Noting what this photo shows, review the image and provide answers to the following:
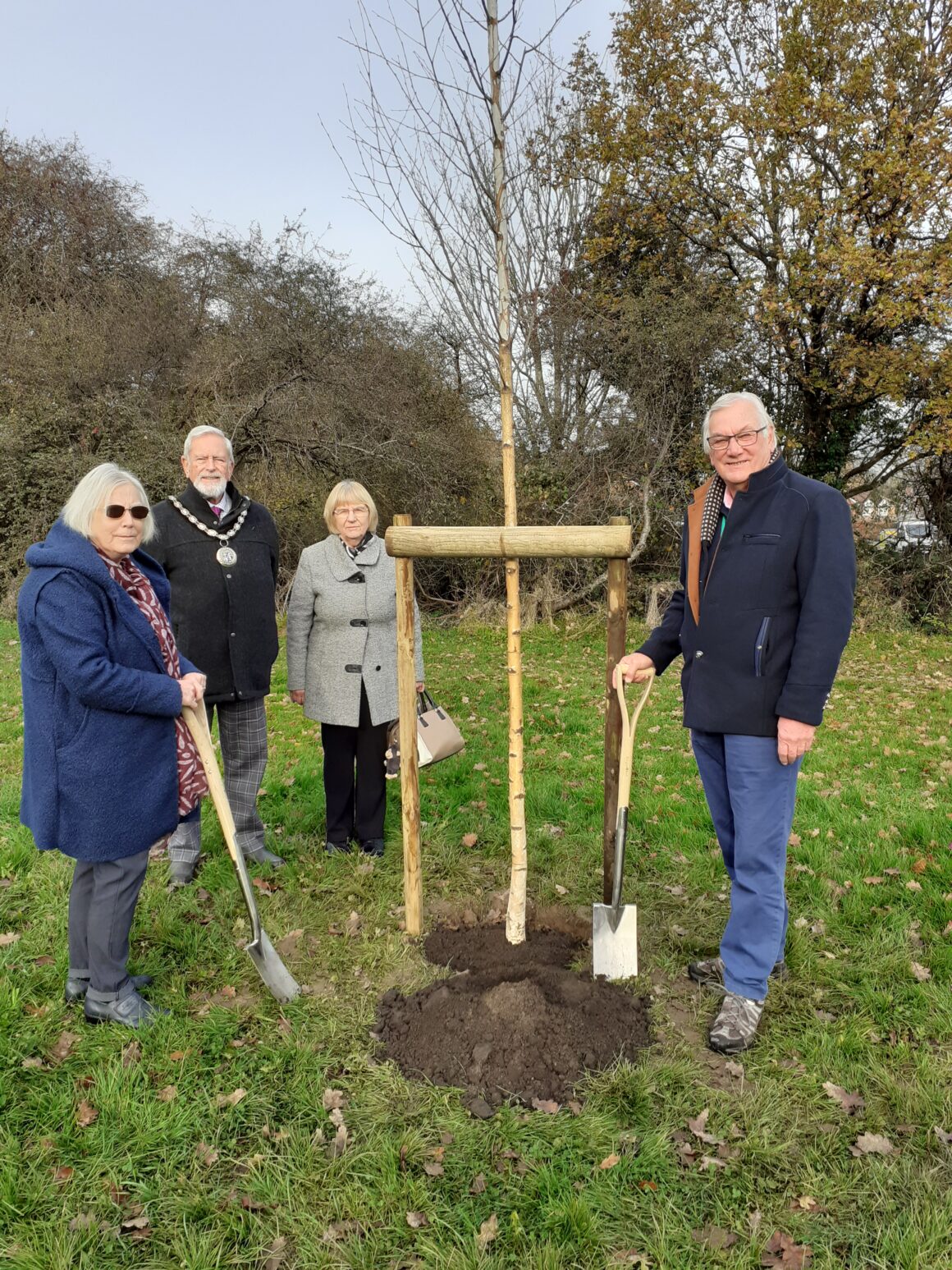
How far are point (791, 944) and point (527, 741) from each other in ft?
12.2

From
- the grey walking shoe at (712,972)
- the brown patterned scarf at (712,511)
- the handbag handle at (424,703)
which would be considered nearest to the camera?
the brown patterned scarf at (712,511)

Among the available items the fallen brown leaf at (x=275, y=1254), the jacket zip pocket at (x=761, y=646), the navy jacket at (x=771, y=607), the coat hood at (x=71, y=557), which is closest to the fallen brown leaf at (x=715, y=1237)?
the fallen brown leaf at (x=275, y=1254)

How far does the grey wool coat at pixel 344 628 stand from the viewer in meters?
4.50

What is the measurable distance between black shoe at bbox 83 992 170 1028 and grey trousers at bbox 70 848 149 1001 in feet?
0.08

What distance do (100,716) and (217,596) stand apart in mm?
1379

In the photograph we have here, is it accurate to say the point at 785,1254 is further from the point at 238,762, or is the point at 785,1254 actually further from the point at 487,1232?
the point at 238,762

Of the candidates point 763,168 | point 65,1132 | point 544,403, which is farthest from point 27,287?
point 65,1132

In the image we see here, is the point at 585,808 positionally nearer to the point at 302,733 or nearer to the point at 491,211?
the point at 302,733

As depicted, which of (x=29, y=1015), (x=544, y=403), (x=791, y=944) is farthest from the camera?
(x=544, y=403)

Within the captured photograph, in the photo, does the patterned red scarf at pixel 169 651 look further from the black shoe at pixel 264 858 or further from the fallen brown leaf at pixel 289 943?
the black shoe at pixel 264 858

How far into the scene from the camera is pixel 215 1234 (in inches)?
94.6

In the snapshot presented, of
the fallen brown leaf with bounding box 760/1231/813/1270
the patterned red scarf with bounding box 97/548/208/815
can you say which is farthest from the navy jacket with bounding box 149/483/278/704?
the fallen brown leaf with bounding box 760/1231/813/1270

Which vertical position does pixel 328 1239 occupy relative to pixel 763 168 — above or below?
below

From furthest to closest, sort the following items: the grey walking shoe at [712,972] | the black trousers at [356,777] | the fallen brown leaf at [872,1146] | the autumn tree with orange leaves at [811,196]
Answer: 1. the autumn tree with orange leaves at [811,196]
2. the black trousers at [356,777]
3. the grey walking shoe at [712,972]
4. the fallen brown leaf at [872,1146]
